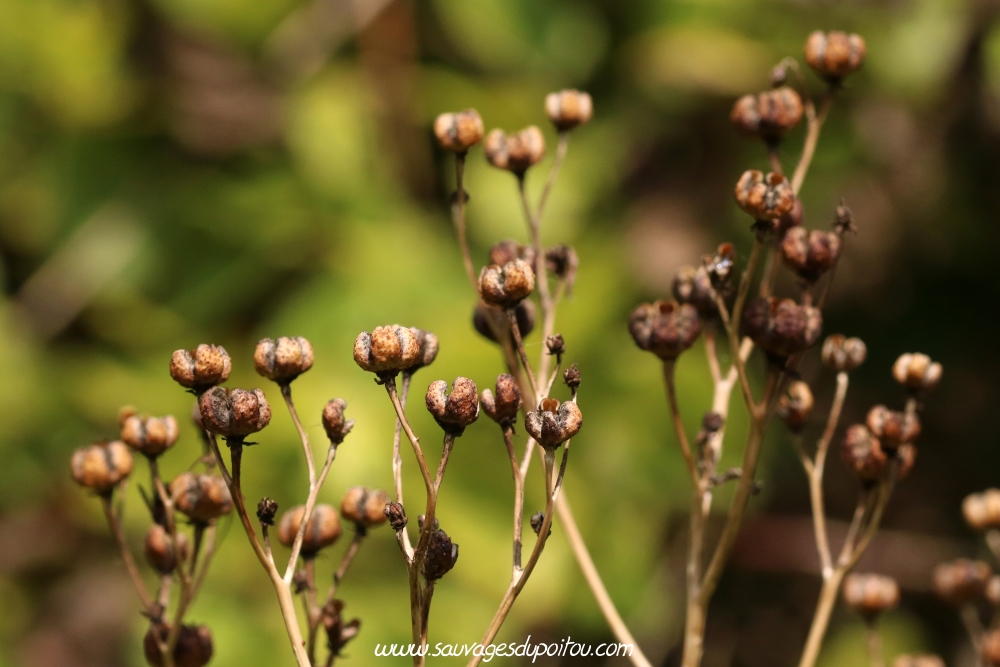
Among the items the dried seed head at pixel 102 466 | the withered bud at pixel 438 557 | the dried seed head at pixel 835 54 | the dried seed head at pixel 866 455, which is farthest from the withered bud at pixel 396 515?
the dried seed head at pixel 835 54

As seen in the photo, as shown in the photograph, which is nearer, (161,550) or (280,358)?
(280,358)

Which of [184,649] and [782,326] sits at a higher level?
[782,326]

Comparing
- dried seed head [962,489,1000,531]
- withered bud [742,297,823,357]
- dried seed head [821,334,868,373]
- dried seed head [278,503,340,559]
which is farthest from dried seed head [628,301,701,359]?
dried seed head [962,489,1000,531]

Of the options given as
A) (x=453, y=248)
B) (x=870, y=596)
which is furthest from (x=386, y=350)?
(x=453, y=248)

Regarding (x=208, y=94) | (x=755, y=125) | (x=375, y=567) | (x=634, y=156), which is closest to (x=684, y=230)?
(x=634, y=156)

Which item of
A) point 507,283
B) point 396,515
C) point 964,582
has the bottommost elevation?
point 964,582

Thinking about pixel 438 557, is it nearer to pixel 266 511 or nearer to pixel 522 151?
pixel 266 511

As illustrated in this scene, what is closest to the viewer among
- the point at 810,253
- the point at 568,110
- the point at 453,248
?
the point at 810,253

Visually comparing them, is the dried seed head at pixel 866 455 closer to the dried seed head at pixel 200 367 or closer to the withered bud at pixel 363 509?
the withered bud at pixel 363 509
